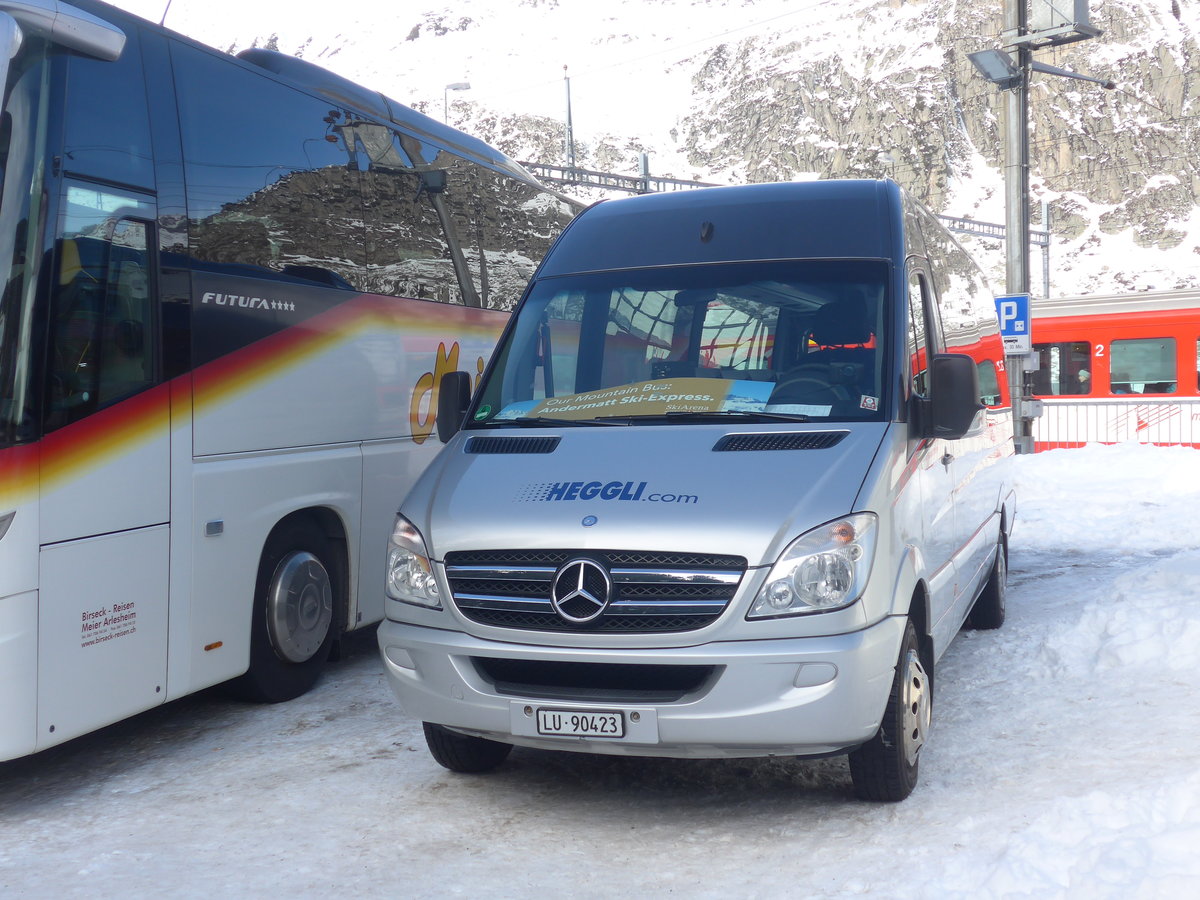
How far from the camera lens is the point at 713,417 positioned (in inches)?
208

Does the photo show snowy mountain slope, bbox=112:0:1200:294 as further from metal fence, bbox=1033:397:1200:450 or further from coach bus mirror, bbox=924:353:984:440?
coach bus mirror, bbox=924:353:984:440

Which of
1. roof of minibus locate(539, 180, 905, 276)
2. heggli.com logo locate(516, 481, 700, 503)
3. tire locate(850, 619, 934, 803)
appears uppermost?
roof of minibus locate(539, 180, 905, 276)

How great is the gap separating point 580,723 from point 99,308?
105 inches

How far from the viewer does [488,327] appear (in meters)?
9.16

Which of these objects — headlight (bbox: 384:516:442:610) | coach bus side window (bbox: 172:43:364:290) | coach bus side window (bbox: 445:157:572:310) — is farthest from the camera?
coach bus side window (bbox: 445:157:572:310)

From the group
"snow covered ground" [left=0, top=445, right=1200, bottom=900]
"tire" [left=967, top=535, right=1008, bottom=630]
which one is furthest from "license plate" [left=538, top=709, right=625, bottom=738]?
"tire" [left=967, top=535, right=1008, bottom=630]

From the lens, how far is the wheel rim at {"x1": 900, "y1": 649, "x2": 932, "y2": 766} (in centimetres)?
491

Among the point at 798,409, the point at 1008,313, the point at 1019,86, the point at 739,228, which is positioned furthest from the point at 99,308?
the point at 1019,86

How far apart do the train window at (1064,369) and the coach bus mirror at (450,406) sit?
19751mm

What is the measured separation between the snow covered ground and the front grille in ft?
2.74

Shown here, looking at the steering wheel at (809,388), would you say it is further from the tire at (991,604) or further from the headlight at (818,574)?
the tire at (991,604)

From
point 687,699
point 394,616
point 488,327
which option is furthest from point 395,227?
point 687,699

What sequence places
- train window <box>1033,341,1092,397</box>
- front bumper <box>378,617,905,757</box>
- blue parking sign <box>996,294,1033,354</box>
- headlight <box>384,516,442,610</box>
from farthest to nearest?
train window <box>1033,341,1092,397</box>
blue parking sign <box>996,294,1033,354</box>
headlight <box>384,516,442,610</box>
front bumper <box>378,617,905,757</box>

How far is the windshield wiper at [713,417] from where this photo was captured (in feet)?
17.2
